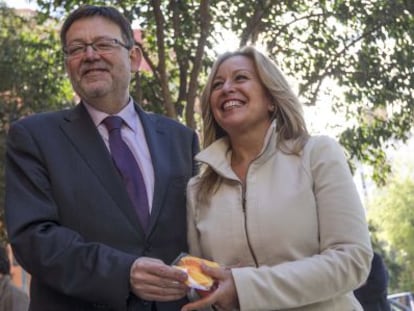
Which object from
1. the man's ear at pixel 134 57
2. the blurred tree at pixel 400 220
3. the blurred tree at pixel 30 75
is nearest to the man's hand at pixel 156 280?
the man's ear at pixel 134 57

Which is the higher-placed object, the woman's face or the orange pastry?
the woman's face

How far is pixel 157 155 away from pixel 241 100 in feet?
1.56

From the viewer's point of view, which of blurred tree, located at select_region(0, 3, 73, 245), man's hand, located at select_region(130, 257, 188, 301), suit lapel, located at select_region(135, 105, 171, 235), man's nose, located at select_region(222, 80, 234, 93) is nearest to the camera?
man's hand, located at select_region(130, 257, 188, 301)

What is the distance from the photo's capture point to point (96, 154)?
3332mm

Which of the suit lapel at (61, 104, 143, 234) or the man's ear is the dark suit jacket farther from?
the man's ear

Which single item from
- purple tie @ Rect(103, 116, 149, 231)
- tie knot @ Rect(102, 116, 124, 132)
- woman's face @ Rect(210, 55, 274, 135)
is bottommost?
purple tie @ Rect(103, 116, 149, 231)

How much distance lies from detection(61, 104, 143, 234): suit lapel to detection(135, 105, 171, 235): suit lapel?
14cm

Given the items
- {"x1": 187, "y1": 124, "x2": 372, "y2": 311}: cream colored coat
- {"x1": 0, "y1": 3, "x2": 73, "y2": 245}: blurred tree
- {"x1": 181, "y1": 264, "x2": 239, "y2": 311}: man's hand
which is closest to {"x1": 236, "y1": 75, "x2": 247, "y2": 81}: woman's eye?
{"x1": 187, "y1": 124, "x2": 372, "y2": 311}: cream colored coat

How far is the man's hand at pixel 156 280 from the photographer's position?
2.84m

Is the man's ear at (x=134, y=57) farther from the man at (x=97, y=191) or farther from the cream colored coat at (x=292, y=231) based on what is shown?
the cream colored coat at (x=292, y=231)

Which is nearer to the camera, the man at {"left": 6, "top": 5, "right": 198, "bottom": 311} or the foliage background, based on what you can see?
the man at {"left": 6, "top": 5, "right": 198, "bottom": 311}

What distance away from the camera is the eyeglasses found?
11.5ft

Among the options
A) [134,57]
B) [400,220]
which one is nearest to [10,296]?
[134,57]

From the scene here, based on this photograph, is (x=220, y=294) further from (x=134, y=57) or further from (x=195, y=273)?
(x=134, y=57)
